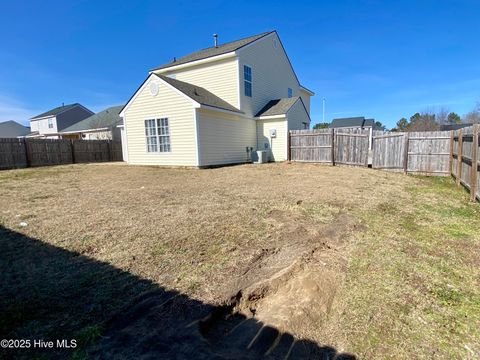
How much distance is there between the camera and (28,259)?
3.05m

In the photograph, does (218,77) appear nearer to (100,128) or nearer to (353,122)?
(100,128)

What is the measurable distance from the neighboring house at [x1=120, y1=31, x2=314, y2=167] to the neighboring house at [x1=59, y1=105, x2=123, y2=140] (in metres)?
7.91

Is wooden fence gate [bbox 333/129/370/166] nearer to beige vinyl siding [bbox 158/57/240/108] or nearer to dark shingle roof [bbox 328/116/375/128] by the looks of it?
beige vinyl siding [bbox 158/57/240/108]

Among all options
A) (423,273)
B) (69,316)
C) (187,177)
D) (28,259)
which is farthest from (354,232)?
(187,177)

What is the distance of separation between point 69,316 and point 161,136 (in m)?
11.2

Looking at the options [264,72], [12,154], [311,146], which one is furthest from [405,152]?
[12,154]

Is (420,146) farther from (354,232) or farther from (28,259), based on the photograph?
(28,259)

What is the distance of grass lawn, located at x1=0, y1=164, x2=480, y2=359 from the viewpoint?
1949 mm

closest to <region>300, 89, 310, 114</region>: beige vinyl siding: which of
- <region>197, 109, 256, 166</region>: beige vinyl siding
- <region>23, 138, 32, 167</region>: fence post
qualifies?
<region>197, 109, 256, 166</region>: beige vinyl siding

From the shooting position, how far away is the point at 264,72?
635 inches

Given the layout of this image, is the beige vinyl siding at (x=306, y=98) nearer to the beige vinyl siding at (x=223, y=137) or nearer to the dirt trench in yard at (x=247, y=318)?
the beige vinyl siding at (x=223, y=137)

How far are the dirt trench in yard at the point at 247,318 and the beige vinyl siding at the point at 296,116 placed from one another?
41.2 ft

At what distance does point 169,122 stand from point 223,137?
8.98 feet

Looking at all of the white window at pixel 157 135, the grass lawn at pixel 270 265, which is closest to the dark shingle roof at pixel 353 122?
the white window at pixel 157 135
